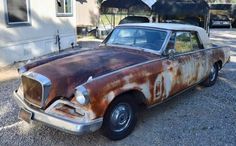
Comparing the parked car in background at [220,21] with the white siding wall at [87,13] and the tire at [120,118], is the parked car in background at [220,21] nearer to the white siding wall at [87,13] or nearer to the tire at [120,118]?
the white siding wall at [87,13]

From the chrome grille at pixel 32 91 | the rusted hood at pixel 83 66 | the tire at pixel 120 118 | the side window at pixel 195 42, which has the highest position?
the side window at pixel 195 42

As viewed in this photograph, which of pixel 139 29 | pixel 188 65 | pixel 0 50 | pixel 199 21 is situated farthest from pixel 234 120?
pixel 199 21

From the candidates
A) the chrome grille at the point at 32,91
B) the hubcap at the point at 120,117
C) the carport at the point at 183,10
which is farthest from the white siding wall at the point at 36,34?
the carport at the point at 183,10

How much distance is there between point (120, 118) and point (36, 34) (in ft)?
22.7

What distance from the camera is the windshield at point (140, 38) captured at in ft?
15.9

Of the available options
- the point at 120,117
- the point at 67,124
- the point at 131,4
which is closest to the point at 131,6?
the point at 131,4

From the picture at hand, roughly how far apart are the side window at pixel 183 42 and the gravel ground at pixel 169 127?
111 cm

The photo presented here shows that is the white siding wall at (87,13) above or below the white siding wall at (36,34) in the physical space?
above

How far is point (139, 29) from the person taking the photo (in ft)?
16.9

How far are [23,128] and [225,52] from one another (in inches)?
203

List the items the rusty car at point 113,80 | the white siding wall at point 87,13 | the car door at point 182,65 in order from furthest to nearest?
the white siding wall at point 87,13
the car door at point 182,65
the rusty car at point 113,80

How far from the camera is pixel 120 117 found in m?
3.96

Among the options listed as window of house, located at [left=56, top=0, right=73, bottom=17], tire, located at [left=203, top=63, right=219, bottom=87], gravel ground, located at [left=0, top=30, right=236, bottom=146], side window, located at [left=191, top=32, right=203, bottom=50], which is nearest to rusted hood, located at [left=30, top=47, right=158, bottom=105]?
gravel ground, located at [left=0, top=30, right=236, bottom=146]

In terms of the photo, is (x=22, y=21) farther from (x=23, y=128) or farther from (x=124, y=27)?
(x=23, y=128)
